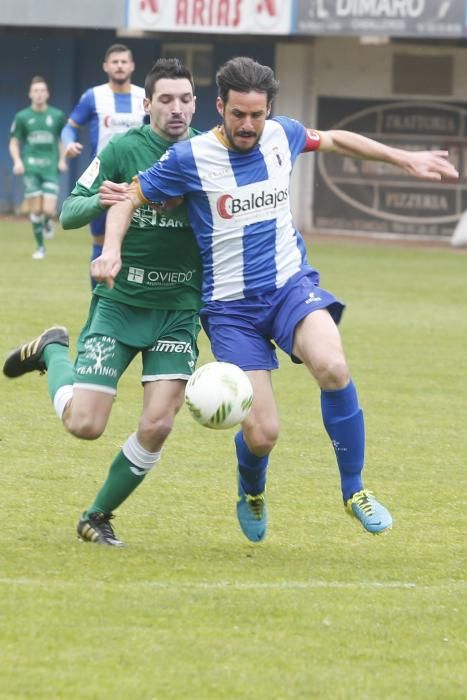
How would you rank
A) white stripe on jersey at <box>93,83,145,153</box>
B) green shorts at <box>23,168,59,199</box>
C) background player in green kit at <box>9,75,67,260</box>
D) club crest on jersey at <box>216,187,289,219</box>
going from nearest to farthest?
club crest on jersey at <box>216,187,289,219</box> < white stripe on jersey at <box>93,83,145,153</box> < background player in green kit at <box>9,75,67,260</box> < green shorts at <box>23,168,59,199</box>

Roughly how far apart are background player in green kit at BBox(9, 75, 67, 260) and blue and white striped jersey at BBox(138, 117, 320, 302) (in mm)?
14682

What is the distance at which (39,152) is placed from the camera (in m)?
22.5

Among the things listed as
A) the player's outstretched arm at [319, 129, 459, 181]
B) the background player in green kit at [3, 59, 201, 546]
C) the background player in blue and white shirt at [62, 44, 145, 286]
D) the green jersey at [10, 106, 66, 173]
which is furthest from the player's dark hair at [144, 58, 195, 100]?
the green jersey at [10, 106, 66, 173]

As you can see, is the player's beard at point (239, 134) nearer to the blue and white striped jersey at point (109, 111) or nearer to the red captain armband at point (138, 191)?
the red captain armband at point (138, 191)

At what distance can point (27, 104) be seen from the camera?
30.5 metres

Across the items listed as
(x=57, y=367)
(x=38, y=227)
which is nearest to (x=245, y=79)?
(x=57, y=367)

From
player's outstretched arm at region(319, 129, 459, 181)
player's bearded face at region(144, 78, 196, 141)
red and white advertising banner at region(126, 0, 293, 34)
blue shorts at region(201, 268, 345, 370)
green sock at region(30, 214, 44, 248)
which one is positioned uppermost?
player's bearded face at region(144, 78, 196, 141)

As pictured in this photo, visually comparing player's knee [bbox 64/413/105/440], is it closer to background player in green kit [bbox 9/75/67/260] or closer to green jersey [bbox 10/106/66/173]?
background player in green kit [bbox 9/75/67/260]

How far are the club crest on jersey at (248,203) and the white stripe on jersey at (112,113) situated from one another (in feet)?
24.2

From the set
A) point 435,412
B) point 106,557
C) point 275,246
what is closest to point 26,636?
point 106,557

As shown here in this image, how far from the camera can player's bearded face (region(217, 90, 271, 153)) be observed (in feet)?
20.2

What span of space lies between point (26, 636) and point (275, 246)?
2212 millimetres

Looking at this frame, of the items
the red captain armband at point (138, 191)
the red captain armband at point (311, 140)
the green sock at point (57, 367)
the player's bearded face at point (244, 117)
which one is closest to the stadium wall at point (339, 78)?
the green sock at point (57, 367)

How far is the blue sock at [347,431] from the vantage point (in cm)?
626
